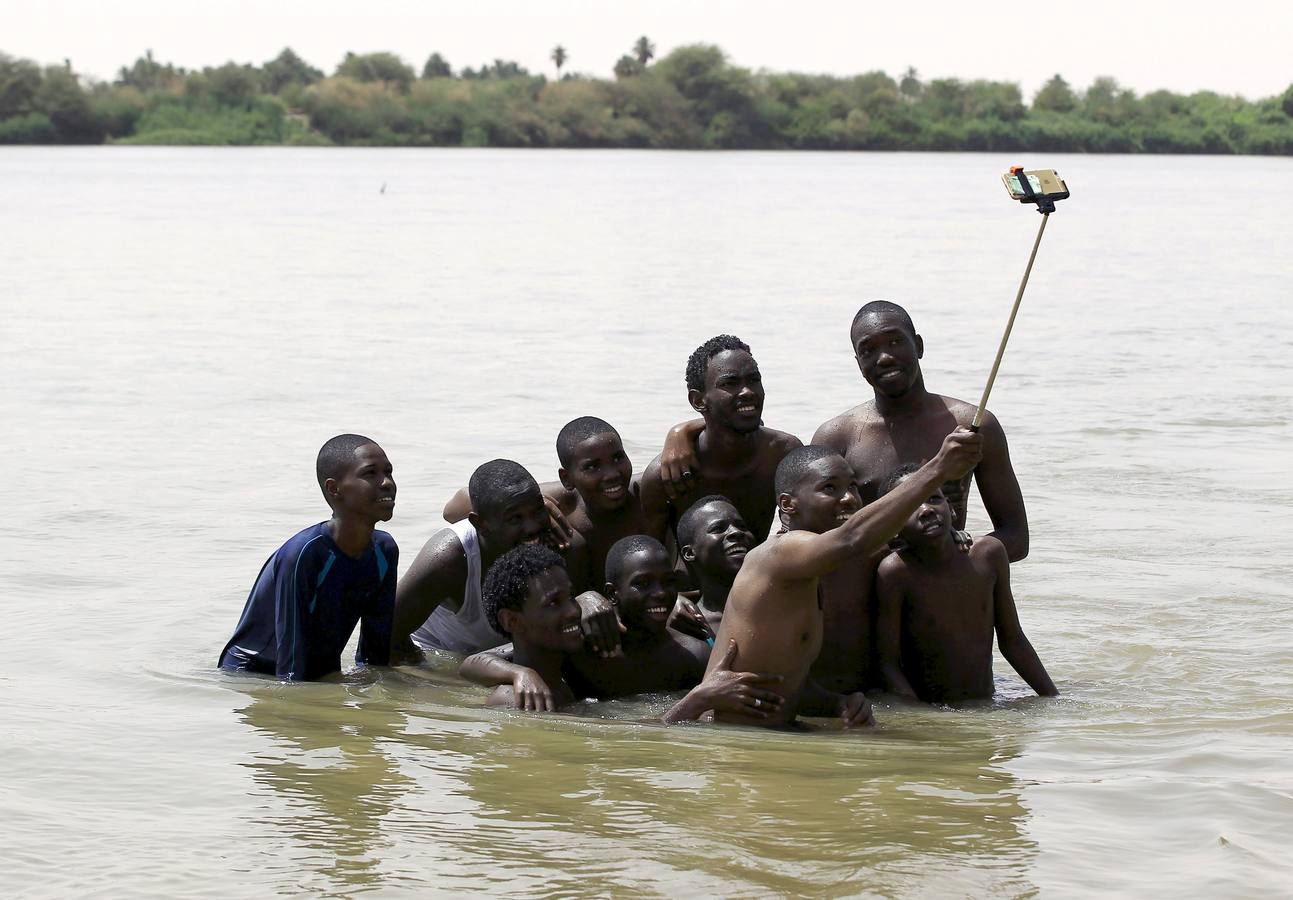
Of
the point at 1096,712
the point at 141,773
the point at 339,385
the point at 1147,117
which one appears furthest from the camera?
the point at 1147,117

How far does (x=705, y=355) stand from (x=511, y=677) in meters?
1.46

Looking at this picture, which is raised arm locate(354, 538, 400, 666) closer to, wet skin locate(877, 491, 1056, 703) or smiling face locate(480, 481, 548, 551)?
smiling face locate(480, 481, 548, 551)

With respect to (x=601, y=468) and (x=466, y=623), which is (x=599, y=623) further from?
(x=466, y=623)

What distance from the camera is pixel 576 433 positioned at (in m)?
6.53

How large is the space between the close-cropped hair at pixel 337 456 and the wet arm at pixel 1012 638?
2.29 meters

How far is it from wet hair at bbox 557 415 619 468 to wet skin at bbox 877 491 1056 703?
1176mm

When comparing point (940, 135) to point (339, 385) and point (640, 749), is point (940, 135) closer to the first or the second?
point (339, 385)

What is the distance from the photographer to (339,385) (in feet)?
54.7

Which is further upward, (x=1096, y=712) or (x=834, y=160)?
(x=834, y=160)

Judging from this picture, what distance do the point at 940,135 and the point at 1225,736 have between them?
296ft

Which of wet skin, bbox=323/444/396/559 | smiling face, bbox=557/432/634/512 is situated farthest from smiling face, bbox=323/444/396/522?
smiling face, bbox=557/432/634/512

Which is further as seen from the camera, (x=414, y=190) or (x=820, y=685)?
(x=414, y=190)

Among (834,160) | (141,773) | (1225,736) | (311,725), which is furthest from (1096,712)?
(834,160)

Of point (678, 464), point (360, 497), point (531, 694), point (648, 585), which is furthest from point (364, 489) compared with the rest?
point (678, 464)
